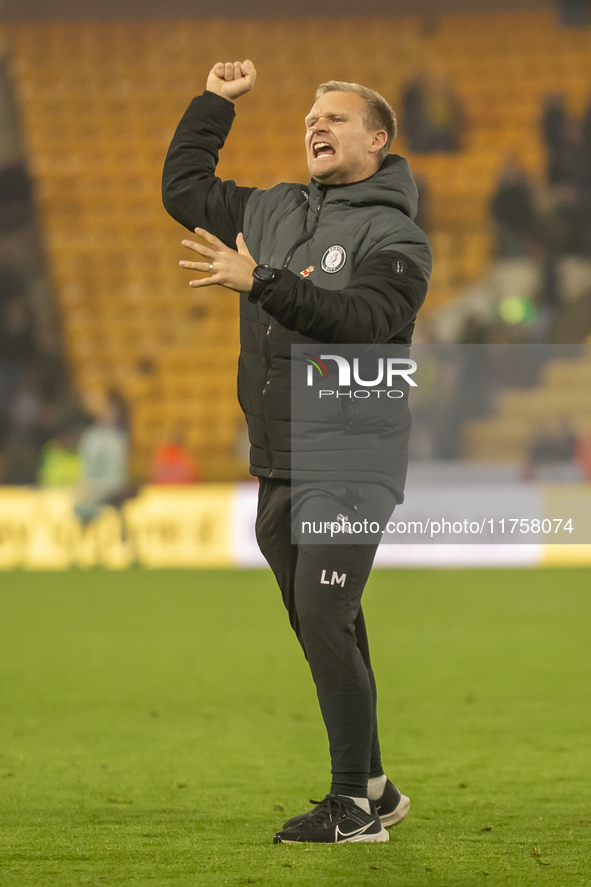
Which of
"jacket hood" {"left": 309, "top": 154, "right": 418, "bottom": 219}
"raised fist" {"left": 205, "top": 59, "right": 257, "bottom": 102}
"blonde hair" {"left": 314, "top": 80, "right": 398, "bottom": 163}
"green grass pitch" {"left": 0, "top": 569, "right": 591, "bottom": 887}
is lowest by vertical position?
"green grass pitch" {"left": 0, "top": 569, "right": 591, "bottom": 887}

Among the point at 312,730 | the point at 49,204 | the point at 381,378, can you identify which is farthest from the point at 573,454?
the point at 381,378

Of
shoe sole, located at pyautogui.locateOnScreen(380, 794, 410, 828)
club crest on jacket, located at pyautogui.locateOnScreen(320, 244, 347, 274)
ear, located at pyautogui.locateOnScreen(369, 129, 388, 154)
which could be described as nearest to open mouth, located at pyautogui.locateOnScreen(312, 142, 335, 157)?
ear, located at pyautogui.locateOnScreen(369, 129, 388, 154)

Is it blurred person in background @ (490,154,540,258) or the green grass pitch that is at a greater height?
blurred person in background @ (490,154,540,258)

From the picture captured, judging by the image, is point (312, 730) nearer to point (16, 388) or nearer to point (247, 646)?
point (247, 646)

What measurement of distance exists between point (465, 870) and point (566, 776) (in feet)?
3.75

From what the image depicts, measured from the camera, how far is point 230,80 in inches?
130

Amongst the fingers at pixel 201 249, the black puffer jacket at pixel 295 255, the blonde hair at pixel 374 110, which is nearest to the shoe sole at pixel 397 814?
the black puffer jacket at pixel 295 255

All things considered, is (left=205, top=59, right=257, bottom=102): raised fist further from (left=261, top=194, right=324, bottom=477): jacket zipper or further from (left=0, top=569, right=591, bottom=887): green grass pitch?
(left=0, top=569, right=591, bottom=887): green grass pitch

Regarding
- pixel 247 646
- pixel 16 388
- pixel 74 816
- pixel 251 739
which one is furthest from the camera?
pixel 16 388

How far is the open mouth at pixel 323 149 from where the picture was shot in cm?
304

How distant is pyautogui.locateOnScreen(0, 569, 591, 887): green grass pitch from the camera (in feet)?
9.29

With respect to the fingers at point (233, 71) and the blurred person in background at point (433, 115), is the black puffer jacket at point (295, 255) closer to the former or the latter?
the fingers at point (233, 71)

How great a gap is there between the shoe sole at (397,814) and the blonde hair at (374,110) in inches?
67.1

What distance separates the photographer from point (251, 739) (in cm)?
440
